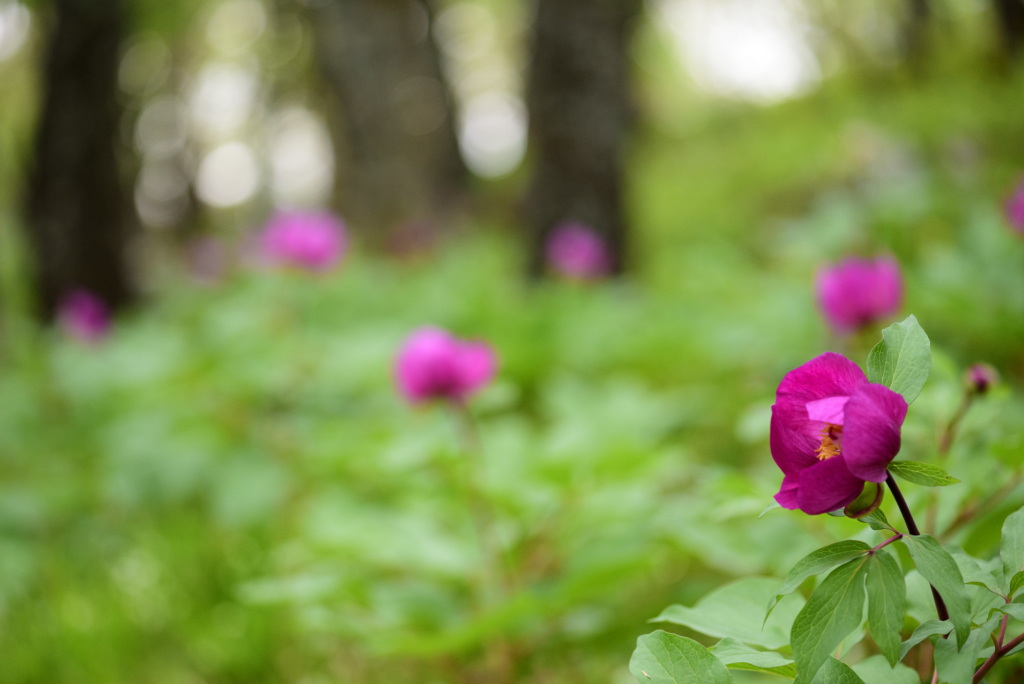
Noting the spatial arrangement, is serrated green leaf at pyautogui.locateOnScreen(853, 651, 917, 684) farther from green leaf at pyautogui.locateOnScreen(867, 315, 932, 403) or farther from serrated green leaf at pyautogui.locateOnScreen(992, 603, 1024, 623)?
green leaf at pyautogui.locateOnScreen(867, 315, 932, 403)

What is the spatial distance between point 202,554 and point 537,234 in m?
2.60

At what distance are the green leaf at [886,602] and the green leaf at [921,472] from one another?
0.19 feet

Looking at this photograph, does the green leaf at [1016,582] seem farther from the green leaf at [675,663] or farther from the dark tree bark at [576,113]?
the dark tree bark at [576,113]

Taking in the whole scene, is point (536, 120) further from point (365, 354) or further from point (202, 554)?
point (202, 554)

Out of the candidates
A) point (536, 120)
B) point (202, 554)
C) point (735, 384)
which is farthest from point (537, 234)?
point (202, 554)

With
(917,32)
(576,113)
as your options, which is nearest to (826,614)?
(576,113)

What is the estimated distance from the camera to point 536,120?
12.5 feet

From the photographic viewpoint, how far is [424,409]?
134 centimetres

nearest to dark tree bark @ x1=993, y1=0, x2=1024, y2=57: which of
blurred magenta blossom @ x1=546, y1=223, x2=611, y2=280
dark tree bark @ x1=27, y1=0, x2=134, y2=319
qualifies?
blurred magenta blossom @ x1=546, y1=223, x2=611, y2=280

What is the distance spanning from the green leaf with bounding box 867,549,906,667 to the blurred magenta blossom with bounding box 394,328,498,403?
0.88 metres

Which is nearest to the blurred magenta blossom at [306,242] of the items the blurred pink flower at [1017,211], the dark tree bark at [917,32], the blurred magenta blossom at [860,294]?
→ the blurred magenta blossom at [860,294]

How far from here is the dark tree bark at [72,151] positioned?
171 inches

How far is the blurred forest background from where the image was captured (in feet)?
3.89

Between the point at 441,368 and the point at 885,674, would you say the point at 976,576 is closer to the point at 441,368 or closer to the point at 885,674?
the point at 885,674
